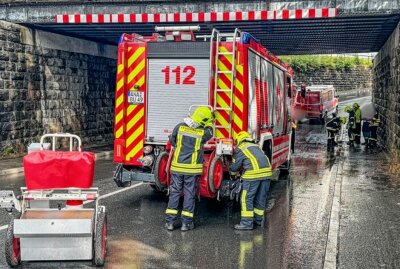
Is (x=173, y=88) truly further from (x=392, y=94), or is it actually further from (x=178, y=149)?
(x=392, y=94)

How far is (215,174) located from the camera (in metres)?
7.79

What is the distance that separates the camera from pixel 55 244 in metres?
5.45

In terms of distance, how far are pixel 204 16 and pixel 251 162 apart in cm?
736

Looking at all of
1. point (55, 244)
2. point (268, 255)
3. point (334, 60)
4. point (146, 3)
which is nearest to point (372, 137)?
point (146, 3)

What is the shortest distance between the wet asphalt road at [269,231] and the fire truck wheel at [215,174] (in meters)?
0.53

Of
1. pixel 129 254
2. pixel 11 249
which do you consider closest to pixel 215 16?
pixel 129 254

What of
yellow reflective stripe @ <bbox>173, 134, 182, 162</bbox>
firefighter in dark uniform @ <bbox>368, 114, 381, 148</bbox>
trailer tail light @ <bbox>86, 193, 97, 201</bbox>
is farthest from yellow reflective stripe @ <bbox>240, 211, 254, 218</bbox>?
firefighter in dark uniform @ <bbox>368, 114, 381, 148</bbox>

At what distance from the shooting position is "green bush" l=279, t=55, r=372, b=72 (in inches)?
1928

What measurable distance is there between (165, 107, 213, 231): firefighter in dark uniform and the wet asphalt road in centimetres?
27

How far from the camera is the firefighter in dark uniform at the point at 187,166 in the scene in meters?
7.14

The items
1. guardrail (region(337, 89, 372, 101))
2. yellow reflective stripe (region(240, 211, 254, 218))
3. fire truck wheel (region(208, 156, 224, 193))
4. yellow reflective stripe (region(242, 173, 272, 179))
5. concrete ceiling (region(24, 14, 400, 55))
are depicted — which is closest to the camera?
yellow reflective stripe (region(240, 211, 254, 218))

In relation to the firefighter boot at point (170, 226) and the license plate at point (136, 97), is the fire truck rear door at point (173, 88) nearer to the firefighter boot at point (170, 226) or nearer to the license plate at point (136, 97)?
the license plate at point (136, 97)

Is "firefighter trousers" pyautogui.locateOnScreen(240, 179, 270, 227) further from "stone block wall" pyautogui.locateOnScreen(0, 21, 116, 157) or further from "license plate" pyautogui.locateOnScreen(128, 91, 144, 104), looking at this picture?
"stone block wall" pyautogui.locateOnScreen(0, 21, 116, 157)

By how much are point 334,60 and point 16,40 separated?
4176 centimetres
